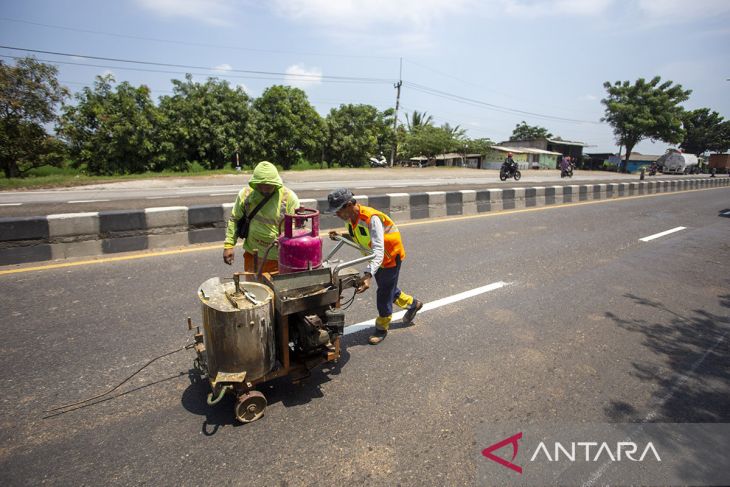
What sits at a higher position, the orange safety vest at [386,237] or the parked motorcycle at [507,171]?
the parked motorcycle at [507,171]

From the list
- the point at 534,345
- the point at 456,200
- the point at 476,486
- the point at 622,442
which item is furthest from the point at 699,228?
the point at 476,486

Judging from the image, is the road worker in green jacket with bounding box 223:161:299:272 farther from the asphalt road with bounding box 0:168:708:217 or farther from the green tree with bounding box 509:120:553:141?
the green tree with bounding box 509:120:553:141

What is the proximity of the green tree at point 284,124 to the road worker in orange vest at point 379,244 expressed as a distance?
80.8 feet

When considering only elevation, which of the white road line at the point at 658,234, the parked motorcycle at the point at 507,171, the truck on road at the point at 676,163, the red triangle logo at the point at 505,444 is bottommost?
the red triangle logo at the point at 505,444

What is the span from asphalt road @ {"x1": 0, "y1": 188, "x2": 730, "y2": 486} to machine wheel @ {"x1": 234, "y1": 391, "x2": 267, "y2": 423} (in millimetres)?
56

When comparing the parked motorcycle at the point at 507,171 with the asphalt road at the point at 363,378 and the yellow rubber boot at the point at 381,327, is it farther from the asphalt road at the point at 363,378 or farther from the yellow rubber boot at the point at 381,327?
the yellow rubber boot at the point at 381,327

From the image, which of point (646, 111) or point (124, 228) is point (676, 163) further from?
point (124, 228)

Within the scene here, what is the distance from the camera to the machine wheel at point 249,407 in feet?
7.80

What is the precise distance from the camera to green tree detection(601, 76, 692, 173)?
43062mm

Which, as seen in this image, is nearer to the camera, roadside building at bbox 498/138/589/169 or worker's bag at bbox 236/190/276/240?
worker's bag at bbox 236/190/276/240

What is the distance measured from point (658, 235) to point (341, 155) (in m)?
26.9

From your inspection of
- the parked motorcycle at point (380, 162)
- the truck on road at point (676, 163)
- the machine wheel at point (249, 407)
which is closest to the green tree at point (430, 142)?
the parked motorcycle at point (380, 162)

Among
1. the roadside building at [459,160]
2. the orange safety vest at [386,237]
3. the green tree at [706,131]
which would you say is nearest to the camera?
the orange safety vest at [386,237]

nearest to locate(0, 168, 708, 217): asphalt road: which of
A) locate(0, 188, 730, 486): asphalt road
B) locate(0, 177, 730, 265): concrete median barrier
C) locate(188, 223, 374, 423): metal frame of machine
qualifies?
locate(0, 177, 730, 265): concrete median barrier
